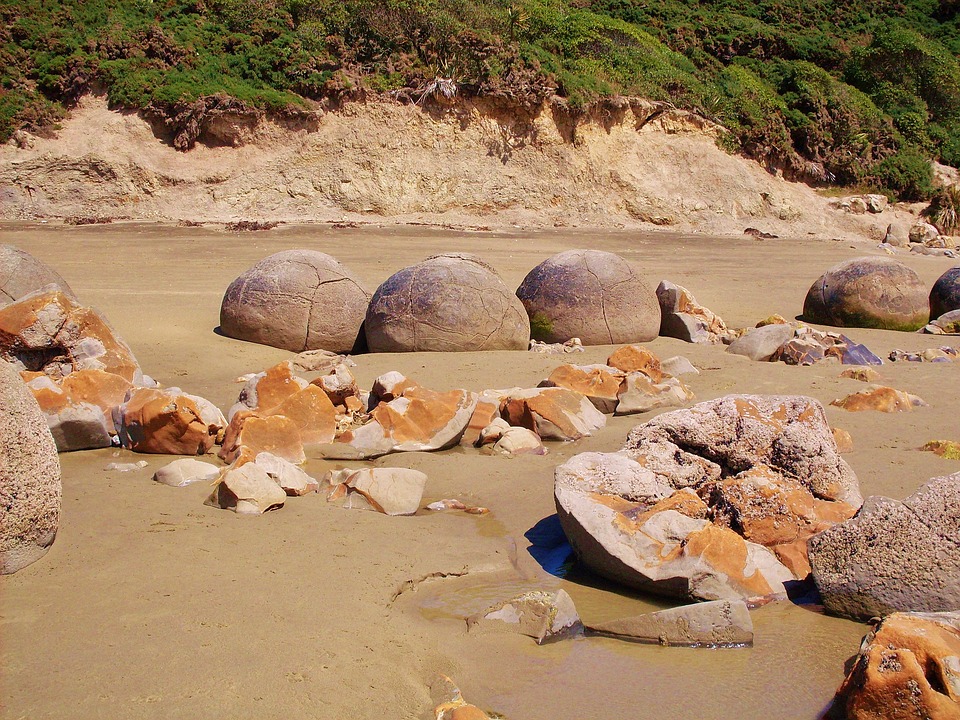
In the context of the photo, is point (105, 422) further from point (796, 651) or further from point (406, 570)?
point (796, 651)

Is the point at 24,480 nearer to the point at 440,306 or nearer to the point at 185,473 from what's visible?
the point at 185,473

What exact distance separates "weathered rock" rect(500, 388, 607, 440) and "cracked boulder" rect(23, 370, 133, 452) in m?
2.43

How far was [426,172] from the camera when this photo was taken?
20.0 metres

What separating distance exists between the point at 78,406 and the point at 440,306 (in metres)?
3.40

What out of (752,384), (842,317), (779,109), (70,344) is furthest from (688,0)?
(70,344)

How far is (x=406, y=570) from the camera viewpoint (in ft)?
12.5

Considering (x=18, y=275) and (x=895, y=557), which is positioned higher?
(x=895, y=557)

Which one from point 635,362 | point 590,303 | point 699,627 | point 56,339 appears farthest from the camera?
point 590,303

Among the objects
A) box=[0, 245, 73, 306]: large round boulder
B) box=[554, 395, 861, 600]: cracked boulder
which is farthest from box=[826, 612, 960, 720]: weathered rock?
box=[0, 245, 73, 306]: large round boulder

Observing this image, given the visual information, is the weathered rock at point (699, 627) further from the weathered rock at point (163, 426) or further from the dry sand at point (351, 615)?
the weathered rock at point (163, 426)

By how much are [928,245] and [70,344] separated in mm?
20778

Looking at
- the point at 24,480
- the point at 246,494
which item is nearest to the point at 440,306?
the point at 246,494

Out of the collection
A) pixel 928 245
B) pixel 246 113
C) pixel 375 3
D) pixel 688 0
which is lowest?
pixel 928 245

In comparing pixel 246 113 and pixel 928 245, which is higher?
pixel 246 113
